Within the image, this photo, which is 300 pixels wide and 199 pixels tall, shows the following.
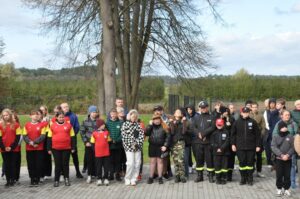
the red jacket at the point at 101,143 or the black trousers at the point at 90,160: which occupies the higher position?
the red jacket at the point at 101,143

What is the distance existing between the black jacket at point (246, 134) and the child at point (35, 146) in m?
4.24

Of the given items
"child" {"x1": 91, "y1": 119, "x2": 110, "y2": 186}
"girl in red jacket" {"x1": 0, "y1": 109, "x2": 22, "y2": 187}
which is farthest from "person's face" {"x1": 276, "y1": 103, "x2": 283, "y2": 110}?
"girl in red jacket" {"x1": 0, "y1": 109, "x2": 22, "y2": 187}

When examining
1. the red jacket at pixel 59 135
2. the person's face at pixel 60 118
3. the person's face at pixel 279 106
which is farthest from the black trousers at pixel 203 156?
the person's face at pixel 60 118

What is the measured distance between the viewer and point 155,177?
1084 centimetres

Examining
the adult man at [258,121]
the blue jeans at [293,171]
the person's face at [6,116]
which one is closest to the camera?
the blue jeans at [293,171]

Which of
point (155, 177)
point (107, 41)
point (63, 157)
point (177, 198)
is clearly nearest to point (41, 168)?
point (63, 157)

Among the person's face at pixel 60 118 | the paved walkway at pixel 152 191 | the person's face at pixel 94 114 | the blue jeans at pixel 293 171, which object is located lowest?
the paved walkway at pixel 152 191

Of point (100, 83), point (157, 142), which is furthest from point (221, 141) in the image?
point (100, 83)

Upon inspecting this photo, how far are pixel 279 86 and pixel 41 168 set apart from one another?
3669cm

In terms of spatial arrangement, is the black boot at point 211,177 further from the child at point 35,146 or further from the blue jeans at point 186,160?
the child at point 35,146

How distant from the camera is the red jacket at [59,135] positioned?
32.9 ft

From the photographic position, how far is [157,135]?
1037 cm

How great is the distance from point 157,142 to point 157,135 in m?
0.16

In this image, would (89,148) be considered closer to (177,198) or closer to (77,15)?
(177,198)
